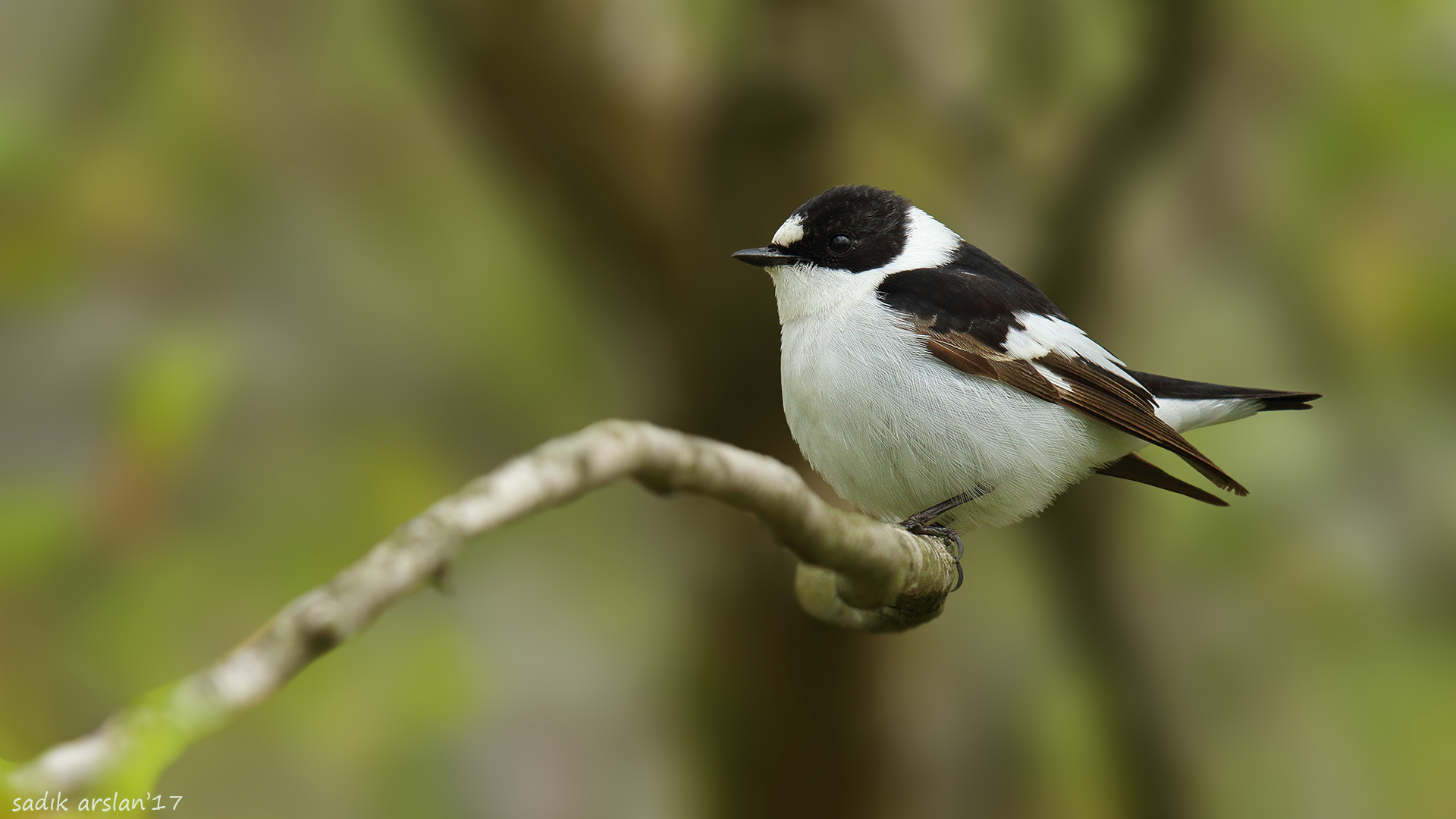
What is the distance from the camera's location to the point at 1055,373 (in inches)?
93.9

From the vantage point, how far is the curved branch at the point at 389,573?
2.51ft

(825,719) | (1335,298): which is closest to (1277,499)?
(1335,298)

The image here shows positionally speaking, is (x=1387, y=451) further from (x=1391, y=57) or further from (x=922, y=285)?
(x=922, y=285)

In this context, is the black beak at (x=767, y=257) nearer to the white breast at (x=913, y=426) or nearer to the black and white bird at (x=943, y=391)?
the black and white bird at (x=943, y=391)

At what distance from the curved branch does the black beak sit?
1.21m

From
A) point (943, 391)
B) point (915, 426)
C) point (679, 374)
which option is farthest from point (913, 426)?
point (679, 374)

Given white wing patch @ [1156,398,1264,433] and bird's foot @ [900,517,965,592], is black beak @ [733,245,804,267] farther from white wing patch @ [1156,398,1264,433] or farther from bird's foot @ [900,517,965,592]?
white wing patch @ [1156,398,1264,433]

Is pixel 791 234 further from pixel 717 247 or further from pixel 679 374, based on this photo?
pixel 679 374

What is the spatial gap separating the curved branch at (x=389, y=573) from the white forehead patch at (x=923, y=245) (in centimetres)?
142

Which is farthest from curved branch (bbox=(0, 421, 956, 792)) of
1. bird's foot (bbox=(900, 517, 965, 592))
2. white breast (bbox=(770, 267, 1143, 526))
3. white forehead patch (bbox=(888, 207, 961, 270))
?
white forehead patch (bbox=(888, 207, 961, 270))

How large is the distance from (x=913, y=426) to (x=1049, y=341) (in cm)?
38

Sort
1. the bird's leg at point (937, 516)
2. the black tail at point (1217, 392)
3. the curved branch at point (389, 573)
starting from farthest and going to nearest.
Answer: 1. the bird's leg at point (937, 516)
2. the black tail at point (1217, 392)
3. the curved branch at point (389, 573)

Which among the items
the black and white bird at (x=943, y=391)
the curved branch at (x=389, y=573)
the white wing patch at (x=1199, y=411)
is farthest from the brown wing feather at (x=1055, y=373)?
the curved branch at (x=389, y=573)

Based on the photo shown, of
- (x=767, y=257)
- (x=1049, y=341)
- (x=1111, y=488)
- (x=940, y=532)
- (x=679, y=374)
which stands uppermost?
(x=679, y=374)
